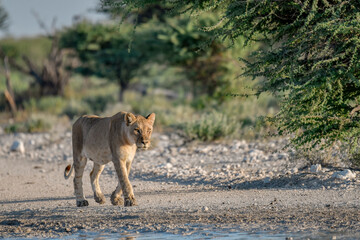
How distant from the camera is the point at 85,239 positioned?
286 inches

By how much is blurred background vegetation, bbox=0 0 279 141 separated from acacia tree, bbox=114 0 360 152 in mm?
3004

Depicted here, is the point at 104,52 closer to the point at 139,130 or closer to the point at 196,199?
the point at 196,199

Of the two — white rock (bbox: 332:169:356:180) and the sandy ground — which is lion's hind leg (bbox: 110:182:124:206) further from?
white rock (bbox: 332:169:356:180)

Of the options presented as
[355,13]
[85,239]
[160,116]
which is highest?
[355,13]

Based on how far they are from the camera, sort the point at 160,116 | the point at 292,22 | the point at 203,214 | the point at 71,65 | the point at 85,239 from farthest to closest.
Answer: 1. the point at 71,65
2. the point at 160,116
3. the point at 292,22
4. the point at 203,214
5. the point at 85,239

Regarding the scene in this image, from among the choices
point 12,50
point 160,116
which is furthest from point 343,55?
point 12,50

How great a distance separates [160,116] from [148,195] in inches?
409

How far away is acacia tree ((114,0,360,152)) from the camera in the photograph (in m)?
8.41

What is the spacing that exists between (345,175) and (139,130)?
3.39 m

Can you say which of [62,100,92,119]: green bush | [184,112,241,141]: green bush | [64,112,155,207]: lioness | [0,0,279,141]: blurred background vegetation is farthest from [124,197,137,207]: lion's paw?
[62,100,92,119]: green bush

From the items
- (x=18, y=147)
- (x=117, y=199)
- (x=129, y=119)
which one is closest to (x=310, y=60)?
(x=129, y=119)

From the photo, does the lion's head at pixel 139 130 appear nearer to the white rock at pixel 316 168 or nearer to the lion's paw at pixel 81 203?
the lion's paw at pixel 81 203

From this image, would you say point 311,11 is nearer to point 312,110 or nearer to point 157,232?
point 312,110

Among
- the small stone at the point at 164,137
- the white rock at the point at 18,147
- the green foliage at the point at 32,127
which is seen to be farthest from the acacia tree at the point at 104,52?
the white rock at the point at 18,147
